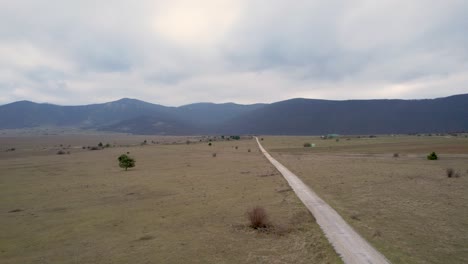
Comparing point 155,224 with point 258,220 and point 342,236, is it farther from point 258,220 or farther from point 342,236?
point 342,236

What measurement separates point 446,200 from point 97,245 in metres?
19.0

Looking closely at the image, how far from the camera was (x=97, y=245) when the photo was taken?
1340 cm

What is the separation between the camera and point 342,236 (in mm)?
12992

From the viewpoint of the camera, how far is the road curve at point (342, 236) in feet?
35.4

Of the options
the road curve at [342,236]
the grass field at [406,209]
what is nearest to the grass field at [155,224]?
the road curve at [342,236]

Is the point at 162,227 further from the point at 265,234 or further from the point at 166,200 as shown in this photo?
the point at 166,200

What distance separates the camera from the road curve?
10.8m

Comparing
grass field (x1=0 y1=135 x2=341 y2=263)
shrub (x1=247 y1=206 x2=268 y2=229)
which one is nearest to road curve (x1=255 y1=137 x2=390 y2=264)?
grass field (x1=0 y1=135 x2=341 y2=263)

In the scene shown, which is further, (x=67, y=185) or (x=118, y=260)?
(x=67, y=185)

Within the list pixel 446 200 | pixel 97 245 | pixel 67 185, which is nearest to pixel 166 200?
pixel 97 245

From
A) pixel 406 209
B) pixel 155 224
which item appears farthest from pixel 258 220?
pixel 406 209

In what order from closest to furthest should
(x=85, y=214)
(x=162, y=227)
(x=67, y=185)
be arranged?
(x=162, y=227), (x=85, y=214), (x=67, y=185)

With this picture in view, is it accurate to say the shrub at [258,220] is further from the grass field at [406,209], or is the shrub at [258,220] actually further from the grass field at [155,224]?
the grass field at [406,209]

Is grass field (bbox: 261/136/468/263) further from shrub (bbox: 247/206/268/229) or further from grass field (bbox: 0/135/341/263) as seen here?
shrub (bbox: 247/206/268/229)
